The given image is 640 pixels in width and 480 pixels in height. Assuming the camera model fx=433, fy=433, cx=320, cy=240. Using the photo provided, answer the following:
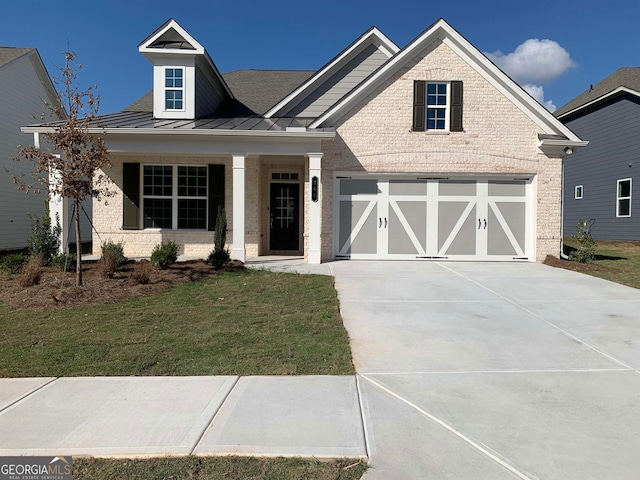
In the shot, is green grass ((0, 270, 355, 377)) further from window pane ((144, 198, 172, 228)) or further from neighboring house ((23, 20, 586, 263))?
window pane ((144, 198, 172, 228))

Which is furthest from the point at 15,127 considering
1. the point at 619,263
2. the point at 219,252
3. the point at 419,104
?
the point at 619,263

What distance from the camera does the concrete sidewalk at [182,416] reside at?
3.17 m

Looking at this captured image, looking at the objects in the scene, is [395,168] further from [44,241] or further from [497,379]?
[44,241]

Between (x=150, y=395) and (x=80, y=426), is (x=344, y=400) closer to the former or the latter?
(x=150, y=395)

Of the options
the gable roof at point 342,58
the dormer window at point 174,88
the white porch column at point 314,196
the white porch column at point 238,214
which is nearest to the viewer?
the white porch column at point 238,214

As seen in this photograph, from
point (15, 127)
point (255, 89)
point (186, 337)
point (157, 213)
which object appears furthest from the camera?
point (255, 89)

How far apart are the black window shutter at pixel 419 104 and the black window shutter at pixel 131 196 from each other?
871cm

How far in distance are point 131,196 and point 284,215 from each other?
16.0 feet

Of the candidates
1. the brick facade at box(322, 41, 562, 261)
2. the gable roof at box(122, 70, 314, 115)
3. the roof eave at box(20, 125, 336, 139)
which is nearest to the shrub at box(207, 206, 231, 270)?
the roof eave at box(20, 125, 336, 139)

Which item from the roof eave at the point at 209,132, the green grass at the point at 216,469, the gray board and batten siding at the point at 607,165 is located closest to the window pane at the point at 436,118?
the roof eave at the point at 209,132

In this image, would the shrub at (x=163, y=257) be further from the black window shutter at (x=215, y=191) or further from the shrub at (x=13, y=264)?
the black window shutter at (x=215, y=191)

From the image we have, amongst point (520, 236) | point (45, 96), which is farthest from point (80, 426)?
point (45, 96)

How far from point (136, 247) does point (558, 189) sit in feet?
43.1

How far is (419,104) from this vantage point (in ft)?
42.5
